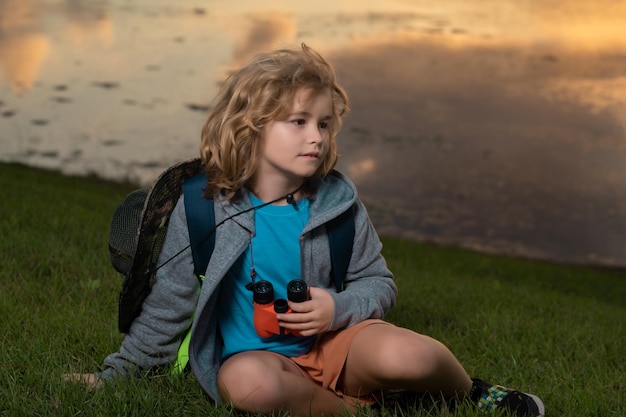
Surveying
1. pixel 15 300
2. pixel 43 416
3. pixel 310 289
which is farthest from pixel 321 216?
pixel 15 300

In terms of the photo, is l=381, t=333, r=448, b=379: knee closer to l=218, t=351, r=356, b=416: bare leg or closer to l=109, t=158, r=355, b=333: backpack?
l=218, t=351, r=356, b=416: bare leg

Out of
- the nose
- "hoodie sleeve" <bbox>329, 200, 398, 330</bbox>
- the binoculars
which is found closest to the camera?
the binoculars

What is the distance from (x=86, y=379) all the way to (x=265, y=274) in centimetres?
83

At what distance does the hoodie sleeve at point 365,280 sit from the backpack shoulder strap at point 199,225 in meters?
0.53

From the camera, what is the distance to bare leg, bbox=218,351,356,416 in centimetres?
302

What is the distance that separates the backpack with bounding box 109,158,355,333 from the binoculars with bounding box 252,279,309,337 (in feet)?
0.86

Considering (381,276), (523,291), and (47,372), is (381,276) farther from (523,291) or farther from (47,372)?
(523,291)

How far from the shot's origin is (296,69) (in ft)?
10.2

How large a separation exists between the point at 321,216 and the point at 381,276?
15.3 inches

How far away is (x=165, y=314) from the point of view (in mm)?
3230

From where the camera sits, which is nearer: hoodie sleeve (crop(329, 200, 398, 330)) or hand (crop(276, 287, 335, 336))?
hand (crop(276, 287, 335, 336))

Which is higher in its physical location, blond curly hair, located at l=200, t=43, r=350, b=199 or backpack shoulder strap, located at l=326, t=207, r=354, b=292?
blond curly hair, located at l=200, t=43, r=350, b=199

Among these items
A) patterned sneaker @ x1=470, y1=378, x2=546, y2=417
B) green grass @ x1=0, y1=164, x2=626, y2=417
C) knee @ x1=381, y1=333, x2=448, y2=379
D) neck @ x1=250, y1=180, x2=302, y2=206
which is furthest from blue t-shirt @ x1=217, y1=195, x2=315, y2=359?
patterned sneaker @ x1=470, y1=378, x2=546, y2=417

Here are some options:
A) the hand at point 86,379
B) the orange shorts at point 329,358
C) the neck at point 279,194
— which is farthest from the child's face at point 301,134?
the hand at point 86,379
